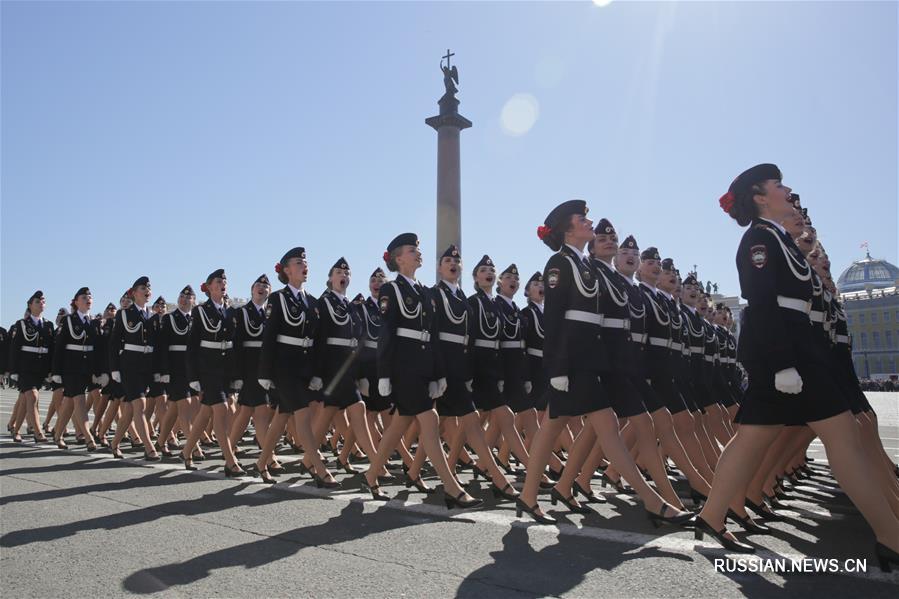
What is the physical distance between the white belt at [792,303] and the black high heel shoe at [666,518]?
1.50 meters

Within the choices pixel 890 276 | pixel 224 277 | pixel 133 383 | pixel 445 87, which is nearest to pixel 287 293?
pixel 224 277

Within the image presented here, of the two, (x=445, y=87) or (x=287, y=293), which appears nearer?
(x=287, y=293)

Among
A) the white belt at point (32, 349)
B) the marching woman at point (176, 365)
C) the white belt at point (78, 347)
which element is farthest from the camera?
the white belt at point (32, 349)

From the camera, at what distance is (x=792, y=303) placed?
13.7 ft

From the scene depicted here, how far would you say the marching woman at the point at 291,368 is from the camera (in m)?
7.15

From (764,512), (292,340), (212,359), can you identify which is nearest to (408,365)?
(292,340)

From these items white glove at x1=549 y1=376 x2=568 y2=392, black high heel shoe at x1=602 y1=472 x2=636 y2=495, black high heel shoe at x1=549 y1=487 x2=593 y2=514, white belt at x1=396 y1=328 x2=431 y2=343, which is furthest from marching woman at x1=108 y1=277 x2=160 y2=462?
white glove at x1=549 y1=376 x2=568 y2=392

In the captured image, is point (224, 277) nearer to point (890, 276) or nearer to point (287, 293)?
point (287, 293)

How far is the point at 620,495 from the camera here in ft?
21.8

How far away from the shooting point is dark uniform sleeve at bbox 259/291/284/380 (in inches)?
289

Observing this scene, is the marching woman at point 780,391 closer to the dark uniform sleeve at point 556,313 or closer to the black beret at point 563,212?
the dark uniform sleeve at point 556,313

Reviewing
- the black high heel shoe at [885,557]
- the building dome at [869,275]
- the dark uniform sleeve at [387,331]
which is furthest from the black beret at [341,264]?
the building dome at [869,275]

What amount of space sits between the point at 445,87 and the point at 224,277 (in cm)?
2228

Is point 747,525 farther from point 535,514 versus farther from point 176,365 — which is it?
point 176,365
